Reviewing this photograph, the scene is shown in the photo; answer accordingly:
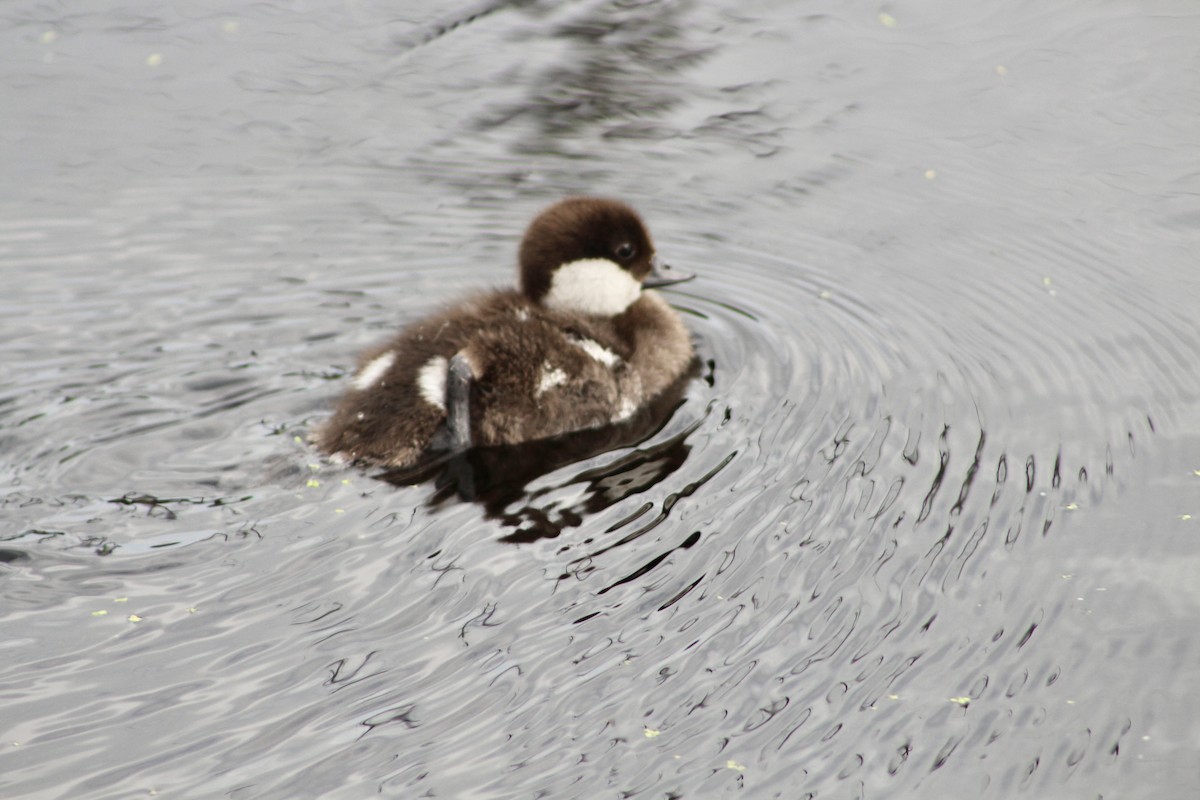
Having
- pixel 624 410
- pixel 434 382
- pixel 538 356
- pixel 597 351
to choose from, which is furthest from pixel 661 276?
pixel 434 382

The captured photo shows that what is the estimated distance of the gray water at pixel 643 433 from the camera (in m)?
4.16

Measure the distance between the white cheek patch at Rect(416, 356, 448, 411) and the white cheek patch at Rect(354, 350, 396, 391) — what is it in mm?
180

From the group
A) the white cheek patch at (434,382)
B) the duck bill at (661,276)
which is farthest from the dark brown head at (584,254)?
the white cheek patch at (434,382)

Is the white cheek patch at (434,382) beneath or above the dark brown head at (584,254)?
beneath

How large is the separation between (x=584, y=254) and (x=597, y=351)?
0.46 meters

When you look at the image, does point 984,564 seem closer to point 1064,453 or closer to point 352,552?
point 1064,453

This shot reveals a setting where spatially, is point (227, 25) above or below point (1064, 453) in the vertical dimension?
above

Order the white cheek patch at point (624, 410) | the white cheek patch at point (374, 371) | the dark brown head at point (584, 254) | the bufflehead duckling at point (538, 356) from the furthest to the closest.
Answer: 1. the dark brown head at point (584, 254)
2. the white cheek patch at point (624, 410)
3. the white cheek patch at point (374, 371)
4. the bufflehead duckling at point (538, 356)

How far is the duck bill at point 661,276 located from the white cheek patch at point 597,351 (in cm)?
58

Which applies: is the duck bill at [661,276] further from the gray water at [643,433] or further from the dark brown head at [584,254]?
the gray water at [643,433]

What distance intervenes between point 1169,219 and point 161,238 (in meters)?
4.77

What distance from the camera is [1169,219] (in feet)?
23.5

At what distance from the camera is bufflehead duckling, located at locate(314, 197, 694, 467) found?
5672mm

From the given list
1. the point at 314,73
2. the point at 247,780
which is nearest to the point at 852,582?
the point at 247,780
